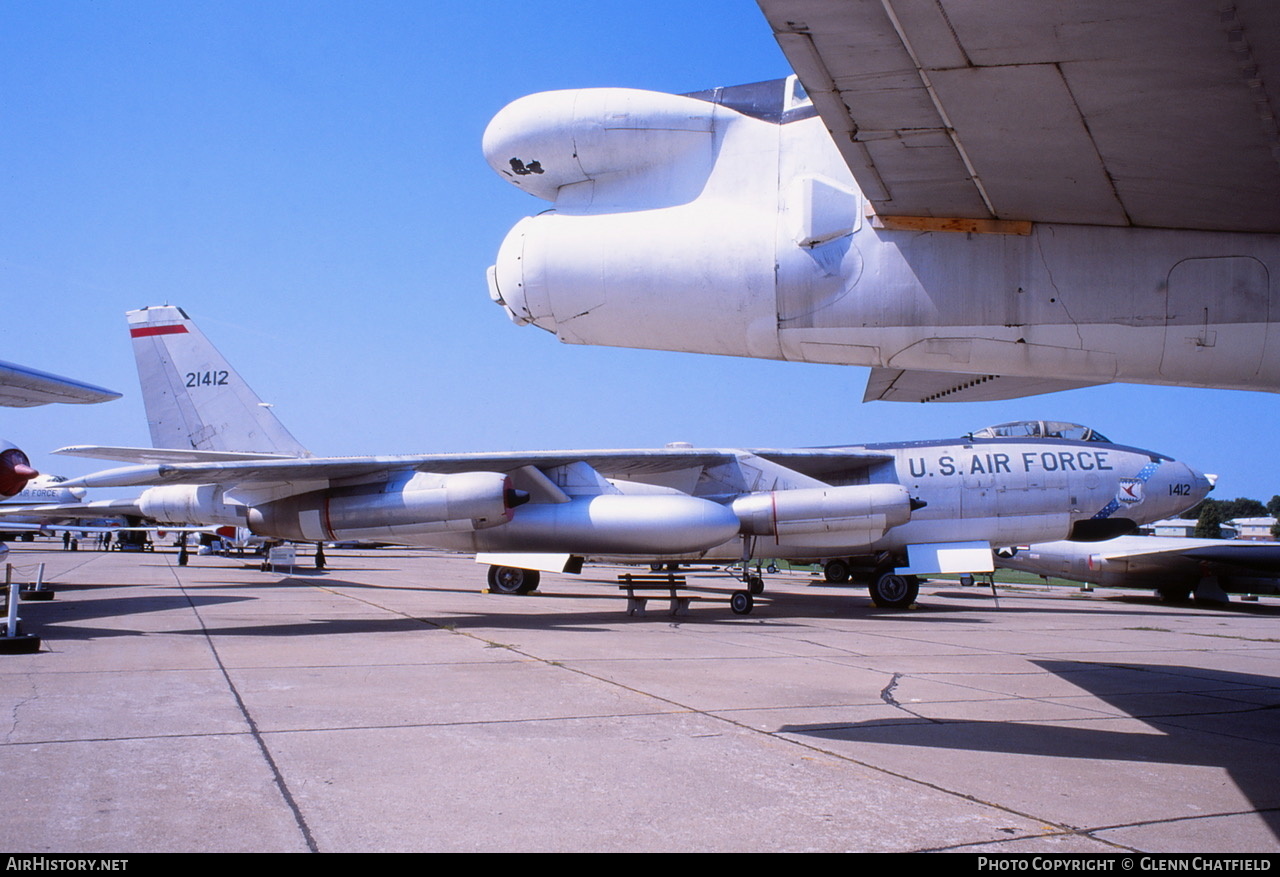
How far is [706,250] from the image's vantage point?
4199mm

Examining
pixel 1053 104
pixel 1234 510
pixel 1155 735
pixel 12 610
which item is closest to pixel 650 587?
pixel 12 610

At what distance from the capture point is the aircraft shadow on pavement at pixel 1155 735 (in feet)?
14.2

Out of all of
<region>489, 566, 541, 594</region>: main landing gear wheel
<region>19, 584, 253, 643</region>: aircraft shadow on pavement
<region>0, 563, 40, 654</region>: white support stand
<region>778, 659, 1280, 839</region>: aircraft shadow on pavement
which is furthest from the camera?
<region>489, 566, 541, 594</region>: main landing gear wheel

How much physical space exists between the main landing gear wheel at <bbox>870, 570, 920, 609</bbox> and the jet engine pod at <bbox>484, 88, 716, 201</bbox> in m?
11.7

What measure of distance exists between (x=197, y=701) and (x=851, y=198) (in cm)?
474

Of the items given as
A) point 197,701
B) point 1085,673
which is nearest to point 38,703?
point 197,701

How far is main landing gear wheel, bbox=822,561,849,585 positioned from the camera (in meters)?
22.0

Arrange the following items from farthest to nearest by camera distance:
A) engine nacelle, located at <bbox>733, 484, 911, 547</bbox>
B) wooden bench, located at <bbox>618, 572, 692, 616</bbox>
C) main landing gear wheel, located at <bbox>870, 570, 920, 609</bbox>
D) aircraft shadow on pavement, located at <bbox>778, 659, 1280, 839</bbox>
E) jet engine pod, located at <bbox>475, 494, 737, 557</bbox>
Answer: main landing gear wheel, located at <bbox>870, 570, 920, 609</bbox> → engine nacelle, located at <bbox>733, 484, 911, 547</bbox> → wooden bench, located at <bbox>618, 572, 692, 616</bbox> → jet engine pod, located at <bbox>475, 494, 737, 557</bbox> → aircraft shadow on pavement, located at <bbox>778, 659, 1280, 839</bbox>

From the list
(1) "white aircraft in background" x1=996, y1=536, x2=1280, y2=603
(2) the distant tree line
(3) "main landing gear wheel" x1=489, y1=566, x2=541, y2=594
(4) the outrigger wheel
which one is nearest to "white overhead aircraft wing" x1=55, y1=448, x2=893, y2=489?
(3) "main landing gear wheel" x1=489, y1=566, x2=541, y2=594

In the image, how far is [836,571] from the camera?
872 inches

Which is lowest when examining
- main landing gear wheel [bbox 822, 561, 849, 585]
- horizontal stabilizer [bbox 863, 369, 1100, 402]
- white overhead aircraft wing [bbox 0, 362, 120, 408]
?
main landing gear wheel [bbox 822, 561, 849, 585]

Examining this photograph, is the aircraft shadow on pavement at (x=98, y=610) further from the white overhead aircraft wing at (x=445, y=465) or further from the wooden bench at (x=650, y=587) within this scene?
the wooden bench at (x=650, y=587)

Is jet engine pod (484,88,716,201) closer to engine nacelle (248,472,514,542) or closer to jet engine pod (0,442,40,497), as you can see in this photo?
engine nacelle (248,472,514,542)

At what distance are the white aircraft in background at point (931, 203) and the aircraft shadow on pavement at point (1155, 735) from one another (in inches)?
71.5
